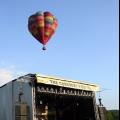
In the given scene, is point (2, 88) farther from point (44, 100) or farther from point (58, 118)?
point (58, 118)

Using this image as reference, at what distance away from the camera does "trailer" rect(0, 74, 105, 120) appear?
22.2 m

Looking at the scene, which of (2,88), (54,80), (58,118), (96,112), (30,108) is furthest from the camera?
(58,118)

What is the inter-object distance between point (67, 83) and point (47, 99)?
3.32 m

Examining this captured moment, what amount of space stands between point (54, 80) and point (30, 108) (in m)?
2.88

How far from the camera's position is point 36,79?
22.2m

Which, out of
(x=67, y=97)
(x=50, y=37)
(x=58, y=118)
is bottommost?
(x=58, y=118)

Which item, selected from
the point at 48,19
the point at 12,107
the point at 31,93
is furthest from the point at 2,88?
the point at 48,19

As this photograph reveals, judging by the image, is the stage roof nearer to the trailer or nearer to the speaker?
the trailer

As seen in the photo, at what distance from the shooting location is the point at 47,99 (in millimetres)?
27469

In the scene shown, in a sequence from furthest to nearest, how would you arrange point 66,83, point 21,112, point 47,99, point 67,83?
1. point 47,99
2. point 67,83
3. point 66,83
4. point 21,112

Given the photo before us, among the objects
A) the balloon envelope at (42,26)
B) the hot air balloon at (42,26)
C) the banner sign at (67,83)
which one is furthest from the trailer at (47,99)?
the balloon envelope at (42,26)

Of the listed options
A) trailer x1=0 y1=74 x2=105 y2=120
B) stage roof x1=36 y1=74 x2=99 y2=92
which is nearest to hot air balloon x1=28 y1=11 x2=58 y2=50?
stage roof x1=36 y1=74 x2=99 y2=92

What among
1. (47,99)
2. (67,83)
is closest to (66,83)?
(67,83)

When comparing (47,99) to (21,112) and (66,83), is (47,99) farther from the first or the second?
(21,112)
